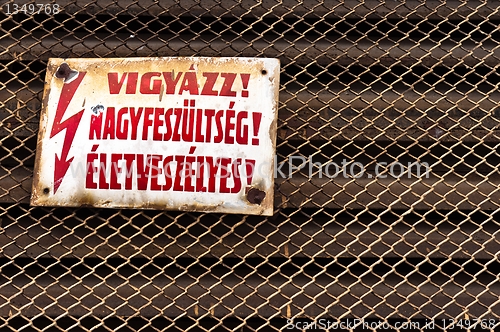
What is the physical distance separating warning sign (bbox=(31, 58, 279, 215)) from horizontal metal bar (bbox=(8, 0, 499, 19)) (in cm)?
26

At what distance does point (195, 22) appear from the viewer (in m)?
1.89

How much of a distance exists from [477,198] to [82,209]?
5.11 ft

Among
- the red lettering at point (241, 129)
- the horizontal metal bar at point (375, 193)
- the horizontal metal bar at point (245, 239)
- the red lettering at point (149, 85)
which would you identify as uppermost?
the red lettering at point (149, 85)

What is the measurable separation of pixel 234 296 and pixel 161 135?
26.8 inches

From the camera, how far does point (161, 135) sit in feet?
5.62

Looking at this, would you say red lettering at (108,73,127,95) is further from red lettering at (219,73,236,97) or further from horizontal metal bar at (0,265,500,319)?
horizontal metal bar at (0,265,500,319)

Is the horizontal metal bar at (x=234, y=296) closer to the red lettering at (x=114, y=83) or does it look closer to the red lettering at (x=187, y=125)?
Answer: the red lettering at (x=187, y=125)

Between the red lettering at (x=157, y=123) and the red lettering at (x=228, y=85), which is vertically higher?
the red lettering at (x=228, y=85)

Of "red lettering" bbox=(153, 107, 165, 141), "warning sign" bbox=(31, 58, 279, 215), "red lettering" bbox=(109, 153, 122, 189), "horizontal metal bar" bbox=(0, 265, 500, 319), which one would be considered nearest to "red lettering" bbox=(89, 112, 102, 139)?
"warning sign" bbox=(31, 58, 279, 215)

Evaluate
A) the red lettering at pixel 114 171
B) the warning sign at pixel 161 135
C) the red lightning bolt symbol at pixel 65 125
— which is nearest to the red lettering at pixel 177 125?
the warning sign at pixel 161 135

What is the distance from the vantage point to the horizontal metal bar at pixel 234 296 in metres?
1.66

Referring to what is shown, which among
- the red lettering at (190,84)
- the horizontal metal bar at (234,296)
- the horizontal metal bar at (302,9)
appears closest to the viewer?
the horizontal metal bar at (234,296)

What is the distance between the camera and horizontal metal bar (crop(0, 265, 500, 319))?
1658 millimetres

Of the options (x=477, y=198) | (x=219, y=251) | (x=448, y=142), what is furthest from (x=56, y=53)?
(x=477, y=198)
